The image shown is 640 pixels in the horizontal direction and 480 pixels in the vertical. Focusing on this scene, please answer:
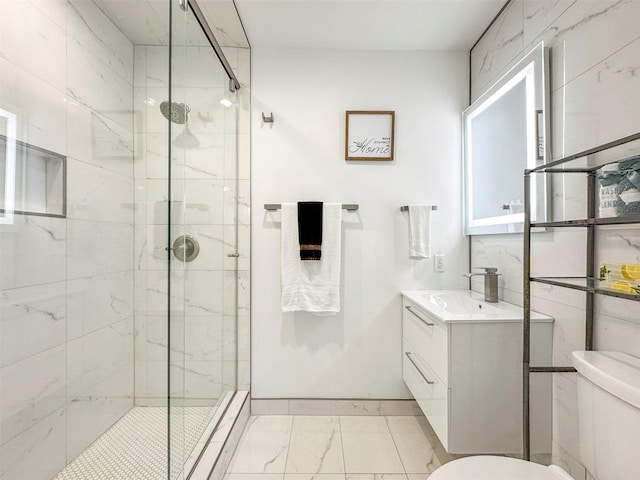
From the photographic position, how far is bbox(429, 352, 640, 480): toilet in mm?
824

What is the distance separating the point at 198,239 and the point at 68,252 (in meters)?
0.51

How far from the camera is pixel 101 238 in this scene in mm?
1327

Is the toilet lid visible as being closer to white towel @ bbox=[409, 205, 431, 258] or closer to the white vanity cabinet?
the white vanity cabinet

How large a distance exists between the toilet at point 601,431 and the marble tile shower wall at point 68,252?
134cm

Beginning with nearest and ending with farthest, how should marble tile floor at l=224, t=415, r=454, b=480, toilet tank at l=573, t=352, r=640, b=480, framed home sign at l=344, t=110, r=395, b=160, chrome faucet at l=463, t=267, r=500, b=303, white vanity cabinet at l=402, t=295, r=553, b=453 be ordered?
toilet tank at l=573, t=352, r=640, b=480 < white vanity cabinet at l=402, t=295, r=553, b=453 < marble tile floor at l=224, t=415, r=454, b=480 < chrome faucet at l=463, t=267, r=500, b=303 < framed home sign at l=344, t=110, r=395, b=160

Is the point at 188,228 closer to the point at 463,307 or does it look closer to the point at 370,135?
the point at 370,135

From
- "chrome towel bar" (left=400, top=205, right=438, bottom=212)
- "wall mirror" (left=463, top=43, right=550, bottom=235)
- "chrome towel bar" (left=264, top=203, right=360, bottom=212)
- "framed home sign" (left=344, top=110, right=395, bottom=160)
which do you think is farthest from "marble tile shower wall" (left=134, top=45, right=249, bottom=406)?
"wall mirror" (left=463, top=43, right=550, bottom=235)

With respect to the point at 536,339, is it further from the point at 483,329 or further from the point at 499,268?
the point at 499,268

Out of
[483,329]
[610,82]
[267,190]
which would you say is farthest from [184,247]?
[610,82]

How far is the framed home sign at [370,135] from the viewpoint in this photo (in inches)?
81.7

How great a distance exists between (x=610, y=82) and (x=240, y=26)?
5.96ft

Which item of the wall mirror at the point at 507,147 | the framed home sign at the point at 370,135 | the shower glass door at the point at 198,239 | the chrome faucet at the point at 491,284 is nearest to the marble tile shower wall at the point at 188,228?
the shower glass door at the point at 198,239

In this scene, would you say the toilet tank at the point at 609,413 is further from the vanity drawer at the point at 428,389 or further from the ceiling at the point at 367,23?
the ceiling at the point at 367,23

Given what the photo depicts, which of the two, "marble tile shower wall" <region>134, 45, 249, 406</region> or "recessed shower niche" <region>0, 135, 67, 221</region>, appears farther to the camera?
"marble tile shower wall" <region>134, 45, 249, 406</region>
